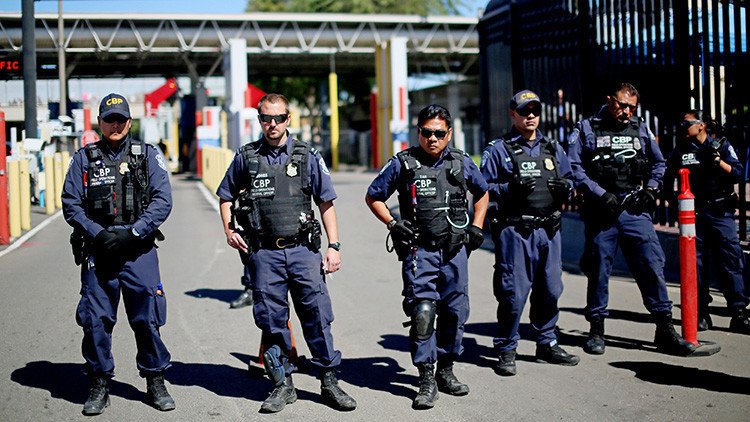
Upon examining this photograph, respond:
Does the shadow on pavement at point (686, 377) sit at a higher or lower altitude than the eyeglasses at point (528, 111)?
lower

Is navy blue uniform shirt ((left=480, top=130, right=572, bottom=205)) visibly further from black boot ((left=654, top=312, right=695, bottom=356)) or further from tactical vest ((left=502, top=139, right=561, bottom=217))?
black boot ((left=654, top=312, right=695, bottom=356))

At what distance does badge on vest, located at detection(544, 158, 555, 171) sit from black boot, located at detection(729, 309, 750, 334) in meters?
2.44

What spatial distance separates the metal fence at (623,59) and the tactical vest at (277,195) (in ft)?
17.0

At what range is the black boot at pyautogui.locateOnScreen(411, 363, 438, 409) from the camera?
6.25 metres

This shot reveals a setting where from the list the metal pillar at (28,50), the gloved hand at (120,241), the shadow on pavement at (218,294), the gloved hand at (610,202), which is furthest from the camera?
the metal pillar at (28,50)

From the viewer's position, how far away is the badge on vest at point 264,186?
636 cm

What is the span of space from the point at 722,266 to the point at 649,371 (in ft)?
6.57

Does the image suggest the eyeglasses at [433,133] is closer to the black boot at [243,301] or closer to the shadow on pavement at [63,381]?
the shadow on pavement at [63,381]

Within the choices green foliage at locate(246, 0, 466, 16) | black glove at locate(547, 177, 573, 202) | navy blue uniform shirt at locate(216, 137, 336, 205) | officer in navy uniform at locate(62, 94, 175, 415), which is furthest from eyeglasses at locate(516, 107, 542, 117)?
green foliage at locate(246, 0, 466, 16)

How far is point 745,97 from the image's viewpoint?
10672 mm

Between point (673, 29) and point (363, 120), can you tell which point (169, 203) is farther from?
point (363, 120)

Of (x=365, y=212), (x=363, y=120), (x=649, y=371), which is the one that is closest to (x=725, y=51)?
(x=649, y=371)

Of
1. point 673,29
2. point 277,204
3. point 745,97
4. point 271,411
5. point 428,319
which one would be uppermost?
point 673,29

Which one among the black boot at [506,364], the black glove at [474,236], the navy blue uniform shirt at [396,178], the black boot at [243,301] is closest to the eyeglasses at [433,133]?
the navy blue uniform shirt at [396,178]
